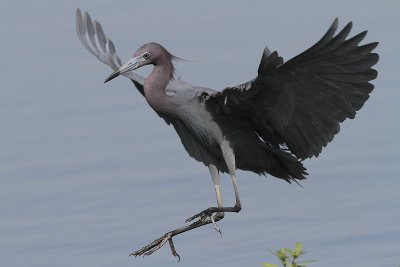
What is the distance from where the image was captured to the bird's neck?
9.72 meters

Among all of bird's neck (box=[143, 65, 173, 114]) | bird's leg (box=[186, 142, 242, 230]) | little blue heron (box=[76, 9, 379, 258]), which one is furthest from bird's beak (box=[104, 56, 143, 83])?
bird's leg (box=[186, 142, 242, 230])

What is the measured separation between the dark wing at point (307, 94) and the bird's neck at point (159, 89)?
330 millimetres

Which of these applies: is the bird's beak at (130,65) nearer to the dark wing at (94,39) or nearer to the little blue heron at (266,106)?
the little blue heron at (266,106)

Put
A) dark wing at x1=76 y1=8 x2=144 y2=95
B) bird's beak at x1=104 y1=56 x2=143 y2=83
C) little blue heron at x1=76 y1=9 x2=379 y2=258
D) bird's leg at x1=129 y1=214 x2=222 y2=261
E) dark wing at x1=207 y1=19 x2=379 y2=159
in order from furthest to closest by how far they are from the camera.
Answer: dark wing at x1=76 y1=8 x2=144 y2=95 < bird's leg at x1=129 y1=214 x2=222 y2=261 < bird's beak at x1=104 y1=56 x2=143 y2=83 < little blue heron at x1=76 y1=9 x2=379 y2=258 < dark wing at x1=207 y1=19 x2=379 y2=159

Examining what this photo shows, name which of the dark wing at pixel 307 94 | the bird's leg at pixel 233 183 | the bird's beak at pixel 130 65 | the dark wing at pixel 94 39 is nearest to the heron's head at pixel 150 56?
the bird's beak at pixel 130 65

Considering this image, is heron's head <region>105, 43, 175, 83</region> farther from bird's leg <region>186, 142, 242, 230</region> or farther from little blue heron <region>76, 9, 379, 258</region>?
bird's leg <region>186, 142, 242, 230</region>

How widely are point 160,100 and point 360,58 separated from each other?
5.35 ft

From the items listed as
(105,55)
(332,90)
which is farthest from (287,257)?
(105,55)

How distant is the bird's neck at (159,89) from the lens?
31.9 feet

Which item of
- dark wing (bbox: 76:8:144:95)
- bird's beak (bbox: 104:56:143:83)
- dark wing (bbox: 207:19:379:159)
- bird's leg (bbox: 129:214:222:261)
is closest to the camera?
dark wing (bbox: 207:19:379:159)

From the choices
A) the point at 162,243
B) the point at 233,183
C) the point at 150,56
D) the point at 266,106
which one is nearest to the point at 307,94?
the point at 266,106

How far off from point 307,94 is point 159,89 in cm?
116

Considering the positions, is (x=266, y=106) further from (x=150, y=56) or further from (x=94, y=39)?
(x=94, y=39)

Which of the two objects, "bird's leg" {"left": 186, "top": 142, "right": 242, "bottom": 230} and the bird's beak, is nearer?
the bird's beak
